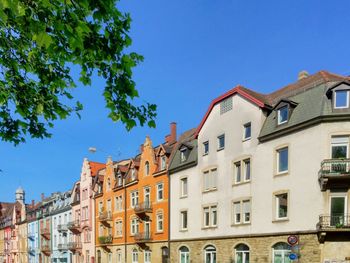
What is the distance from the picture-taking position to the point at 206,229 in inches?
1224

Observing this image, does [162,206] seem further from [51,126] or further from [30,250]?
[30,250]

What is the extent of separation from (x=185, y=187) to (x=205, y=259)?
6.52 meters

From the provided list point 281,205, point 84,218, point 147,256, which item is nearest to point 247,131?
point 281,205

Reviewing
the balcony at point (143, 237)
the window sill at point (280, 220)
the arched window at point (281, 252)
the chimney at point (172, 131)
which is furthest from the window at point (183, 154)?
the arched window at point (281, 252)

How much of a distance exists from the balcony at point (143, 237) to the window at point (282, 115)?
18142mm

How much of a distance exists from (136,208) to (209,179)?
1054cm

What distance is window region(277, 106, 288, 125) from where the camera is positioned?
25.6 metres

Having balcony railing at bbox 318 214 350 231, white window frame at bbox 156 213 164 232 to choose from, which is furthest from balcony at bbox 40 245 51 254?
balcony railing at bbox 318 214 350 231

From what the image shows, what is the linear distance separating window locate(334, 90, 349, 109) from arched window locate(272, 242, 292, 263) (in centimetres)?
892

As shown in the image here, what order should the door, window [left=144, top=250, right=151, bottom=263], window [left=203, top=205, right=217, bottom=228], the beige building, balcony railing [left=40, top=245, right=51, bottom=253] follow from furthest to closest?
balcony railing [left=40, top=245, right=51, bottom=253] < window [left=144, top=250, right=151, bottom=263] < window [left=203, top=205, right=217, bottom=228] < the beige building < the door

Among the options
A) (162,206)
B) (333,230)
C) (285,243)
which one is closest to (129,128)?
(333,230)

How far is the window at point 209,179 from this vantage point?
3104cm

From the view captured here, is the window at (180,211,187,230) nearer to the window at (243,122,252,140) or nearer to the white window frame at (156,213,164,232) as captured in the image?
the white window frame at (156,213,164,232)

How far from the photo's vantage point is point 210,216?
3089cm
